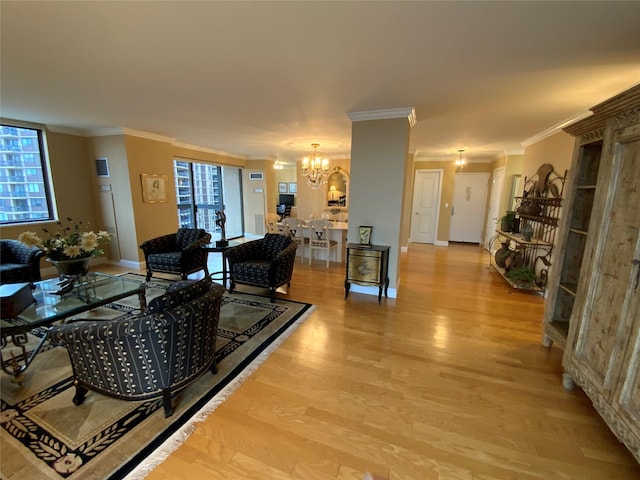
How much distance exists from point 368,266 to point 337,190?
176 inches

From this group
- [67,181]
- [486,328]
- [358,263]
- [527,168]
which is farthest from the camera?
[527,168]

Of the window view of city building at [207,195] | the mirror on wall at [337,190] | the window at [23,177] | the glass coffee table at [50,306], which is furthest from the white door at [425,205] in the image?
the window at [23,177]

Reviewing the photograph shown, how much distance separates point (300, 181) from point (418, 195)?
134 inches

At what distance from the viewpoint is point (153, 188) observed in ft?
16.7

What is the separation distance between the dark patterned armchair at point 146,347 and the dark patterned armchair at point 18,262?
106 inches

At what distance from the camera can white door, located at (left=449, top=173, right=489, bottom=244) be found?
7.41 metres

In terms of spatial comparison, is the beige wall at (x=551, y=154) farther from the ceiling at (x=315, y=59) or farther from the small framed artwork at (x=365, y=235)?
the small framed artwork at (x=365, y=235)

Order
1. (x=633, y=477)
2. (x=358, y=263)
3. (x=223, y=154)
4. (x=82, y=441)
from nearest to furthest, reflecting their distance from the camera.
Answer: (x=633, y=477)
(x=82, y=441)
(x=358, y=263)
(x=223, y=154)

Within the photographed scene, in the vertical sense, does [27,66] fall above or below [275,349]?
above

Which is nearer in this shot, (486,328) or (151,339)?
(151,339)

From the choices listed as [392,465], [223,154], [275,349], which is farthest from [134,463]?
[223,154]

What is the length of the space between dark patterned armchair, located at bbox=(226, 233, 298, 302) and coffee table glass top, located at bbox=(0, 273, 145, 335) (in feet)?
3.92

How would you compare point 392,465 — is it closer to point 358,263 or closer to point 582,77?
point 358,263

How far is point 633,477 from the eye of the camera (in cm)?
146
